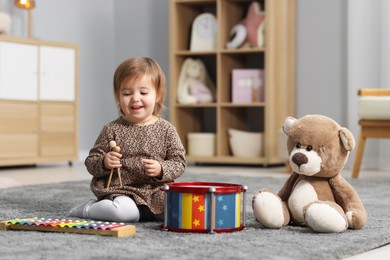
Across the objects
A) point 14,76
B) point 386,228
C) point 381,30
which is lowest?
point 386,228

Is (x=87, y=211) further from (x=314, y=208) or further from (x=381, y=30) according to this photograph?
(x=381, y=30)

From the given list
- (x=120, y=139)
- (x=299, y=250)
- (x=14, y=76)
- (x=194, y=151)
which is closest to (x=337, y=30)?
(x=194, y=151)

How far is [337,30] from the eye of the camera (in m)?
4.40

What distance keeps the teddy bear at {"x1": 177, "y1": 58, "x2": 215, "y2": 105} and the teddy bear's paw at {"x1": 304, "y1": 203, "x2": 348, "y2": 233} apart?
9.52 ft

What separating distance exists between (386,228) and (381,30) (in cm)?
266

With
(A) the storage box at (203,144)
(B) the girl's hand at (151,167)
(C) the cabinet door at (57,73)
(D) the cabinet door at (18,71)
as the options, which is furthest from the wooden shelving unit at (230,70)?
(B) the girl's hand at (151,167)

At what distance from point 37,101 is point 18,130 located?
221 millimetres

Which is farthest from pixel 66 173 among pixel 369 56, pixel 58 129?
pixel 369 56

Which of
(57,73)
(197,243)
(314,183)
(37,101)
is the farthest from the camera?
(57,73)

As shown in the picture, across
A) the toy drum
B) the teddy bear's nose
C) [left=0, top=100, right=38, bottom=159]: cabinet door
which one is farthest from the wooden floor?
the teddy bear's nose

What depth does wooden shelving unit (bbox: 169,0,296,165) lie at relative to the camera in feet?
14.1

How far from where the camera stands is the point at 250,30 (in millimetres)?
4387

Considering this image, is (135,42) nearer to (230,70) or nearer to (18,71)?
(230,70)

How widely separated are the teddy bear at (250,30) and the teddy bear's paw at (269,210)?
2713 mm
